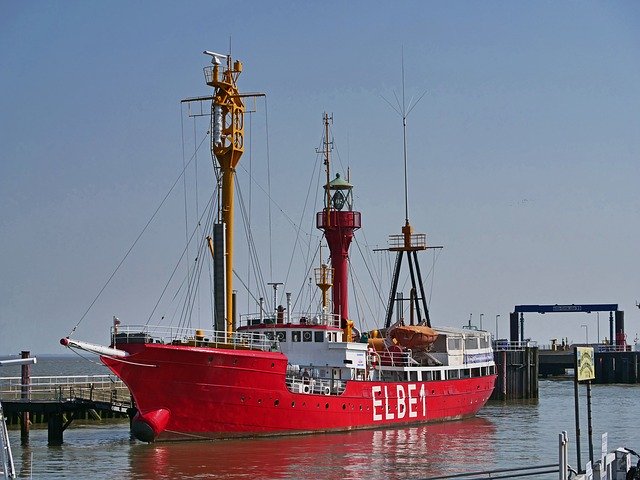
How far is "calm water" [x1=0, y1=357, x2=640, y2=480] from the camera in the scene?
34.0 m

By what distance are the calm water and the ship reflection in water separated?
1.2 inches

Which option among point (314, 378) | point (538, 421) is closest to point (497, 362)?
point (538, 421)

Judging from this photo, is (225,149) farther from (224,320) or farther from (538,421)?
(538,421)

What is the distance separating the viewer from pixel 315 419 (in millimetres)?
43406

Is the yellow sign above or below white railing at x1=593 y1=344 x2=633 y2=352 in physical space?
below

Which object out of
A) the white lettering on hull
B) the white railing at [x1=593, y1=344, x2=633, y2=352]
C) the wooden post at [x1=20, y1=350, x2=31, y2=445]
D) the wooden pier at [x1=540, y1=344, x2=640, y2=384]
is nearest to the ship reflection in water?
the white lettering on hull

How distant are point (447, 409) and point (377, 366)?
A: 553 cm


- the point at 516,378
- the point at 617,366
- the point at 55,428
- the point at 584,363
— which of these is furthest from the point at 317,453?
the point at 617,366

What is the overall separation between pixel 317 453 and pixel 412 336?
581 inches

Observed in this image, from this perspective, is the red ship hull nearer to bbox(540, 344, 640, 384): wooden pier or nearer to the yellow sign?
the yellow sign

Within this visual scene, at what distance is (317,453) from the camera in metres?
38.4

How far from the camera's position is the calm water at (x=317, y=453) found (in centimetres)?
3403

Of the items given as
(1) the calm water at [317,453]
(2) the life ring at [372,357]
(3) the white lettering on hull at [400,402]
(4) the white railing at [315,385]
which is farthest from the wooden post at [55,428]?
(2) the life ring at [372,357]

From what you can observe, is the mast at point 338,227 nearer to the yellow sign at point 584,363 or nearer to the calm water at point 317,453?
the calm water at point 317,453
